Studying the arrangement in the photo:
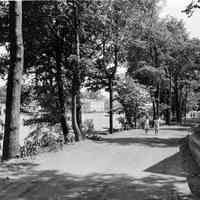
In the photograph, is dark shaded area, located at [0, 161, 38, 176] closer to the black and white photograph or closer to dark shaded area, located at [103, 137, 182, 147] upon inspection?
the black and white photograph

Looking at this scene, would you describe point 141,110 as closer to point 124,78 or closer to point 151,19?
point 124,78

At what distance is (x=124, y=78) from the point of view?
1217 inches

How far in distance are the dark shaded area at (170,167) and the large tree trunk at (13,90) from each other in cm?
529

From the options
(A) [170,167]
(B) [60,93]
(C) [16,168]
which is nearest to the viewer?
(C) [16,168]

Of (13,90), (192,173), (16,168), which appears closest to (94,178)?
(16,168)

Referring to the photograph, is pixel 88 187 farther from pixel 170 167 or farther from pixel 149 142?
pixel 149 142

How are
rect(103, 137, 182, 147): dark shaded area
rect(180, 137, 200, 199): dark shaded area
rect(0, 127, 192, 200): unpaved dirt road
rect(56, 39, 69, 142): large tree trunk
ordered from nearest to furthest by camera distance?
rect(0, 127, 192, 200): unpaved dirt road < rect(180, 137, 200, 199): dark shaded area < rect(103, 137, 182, 147): dark shaded area < rect(56, 39, 69, 142): large tree trunk

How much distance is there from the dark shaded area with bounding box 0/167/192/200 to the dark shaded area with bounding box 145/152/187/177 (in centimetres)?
85

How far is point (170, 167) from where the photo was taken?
10.8m

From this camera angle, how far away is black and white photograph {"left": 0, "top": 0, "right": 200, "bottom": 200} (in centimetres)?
833

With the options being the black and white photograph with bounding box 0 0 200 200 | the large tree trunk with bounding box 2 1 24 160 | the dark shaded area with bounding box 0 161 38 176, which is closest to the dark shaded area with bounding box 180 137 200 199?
the black and white photograph with bounding box 0 0 200 200

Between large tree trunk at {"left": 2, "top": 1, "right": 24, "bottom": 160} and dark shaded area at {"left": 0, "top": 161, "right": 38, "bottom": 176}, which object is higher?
large tree trunk at {"left": 2, "top": 1, "right": 24, "bottom": 160}

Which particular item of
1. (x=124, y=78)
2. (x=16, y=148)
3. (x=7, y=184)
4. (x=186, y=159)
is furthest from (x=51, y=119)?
(x=7, y=184)

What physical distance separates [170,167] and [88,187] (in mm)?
4025
